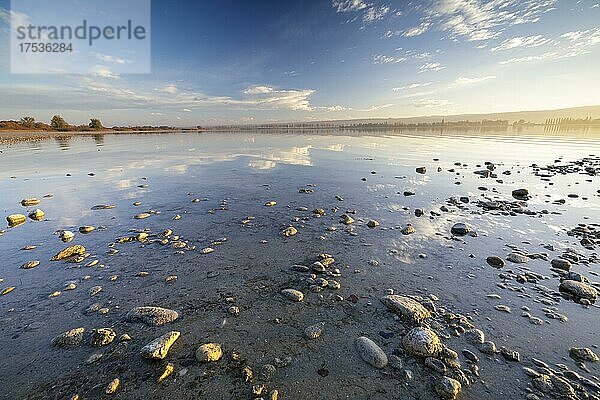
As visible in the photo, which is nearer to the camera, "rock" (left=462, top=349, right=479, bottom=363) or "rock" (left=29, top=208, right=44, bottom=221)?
"rock" (left=462, top=349, right=479, bottom=363)

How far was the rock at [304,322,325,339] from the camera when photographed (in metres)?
3.98

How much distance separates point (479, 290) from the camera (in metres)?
5.13

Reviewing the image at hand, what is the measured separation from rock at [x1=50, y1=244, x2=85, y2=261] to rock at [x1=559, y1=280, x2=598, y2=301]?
10549 millimetres

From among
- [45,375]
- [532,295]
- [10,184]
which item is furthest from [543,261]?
[10,184]

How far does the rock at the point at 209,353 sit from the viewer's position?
3.52 metres

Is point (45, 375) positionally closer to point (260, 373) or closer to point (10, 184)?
point (260, 373)

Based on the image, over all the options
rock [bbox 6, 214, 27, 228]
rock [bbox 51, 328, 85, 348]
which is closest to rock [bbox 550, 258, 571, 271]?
rock [bbox 51, 328, 85, 348]

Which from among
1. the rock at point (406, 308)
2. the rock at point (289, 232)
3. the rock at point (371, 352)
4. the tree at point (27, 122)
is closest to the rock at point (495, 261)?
the rock at point (406, 308)

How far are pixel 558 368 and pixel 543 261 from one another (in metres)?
3.70

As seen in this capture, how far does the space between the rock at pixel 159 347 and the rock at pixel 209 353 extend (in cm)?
45

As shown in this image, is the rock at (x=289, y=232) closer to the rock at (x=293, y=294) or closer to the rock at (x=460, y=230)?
the rock at (x=293, y=294)

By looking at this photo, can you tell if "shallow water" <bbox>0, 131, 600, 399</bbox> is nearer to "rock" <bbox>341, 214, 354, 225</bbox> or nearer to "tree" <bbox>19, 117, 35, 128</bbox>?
"rock" <bbox>341, 214, 354, 225</bbox>

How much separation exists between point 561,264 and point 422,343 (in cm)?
478

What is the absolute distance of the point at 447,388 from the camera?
311 centimetres
